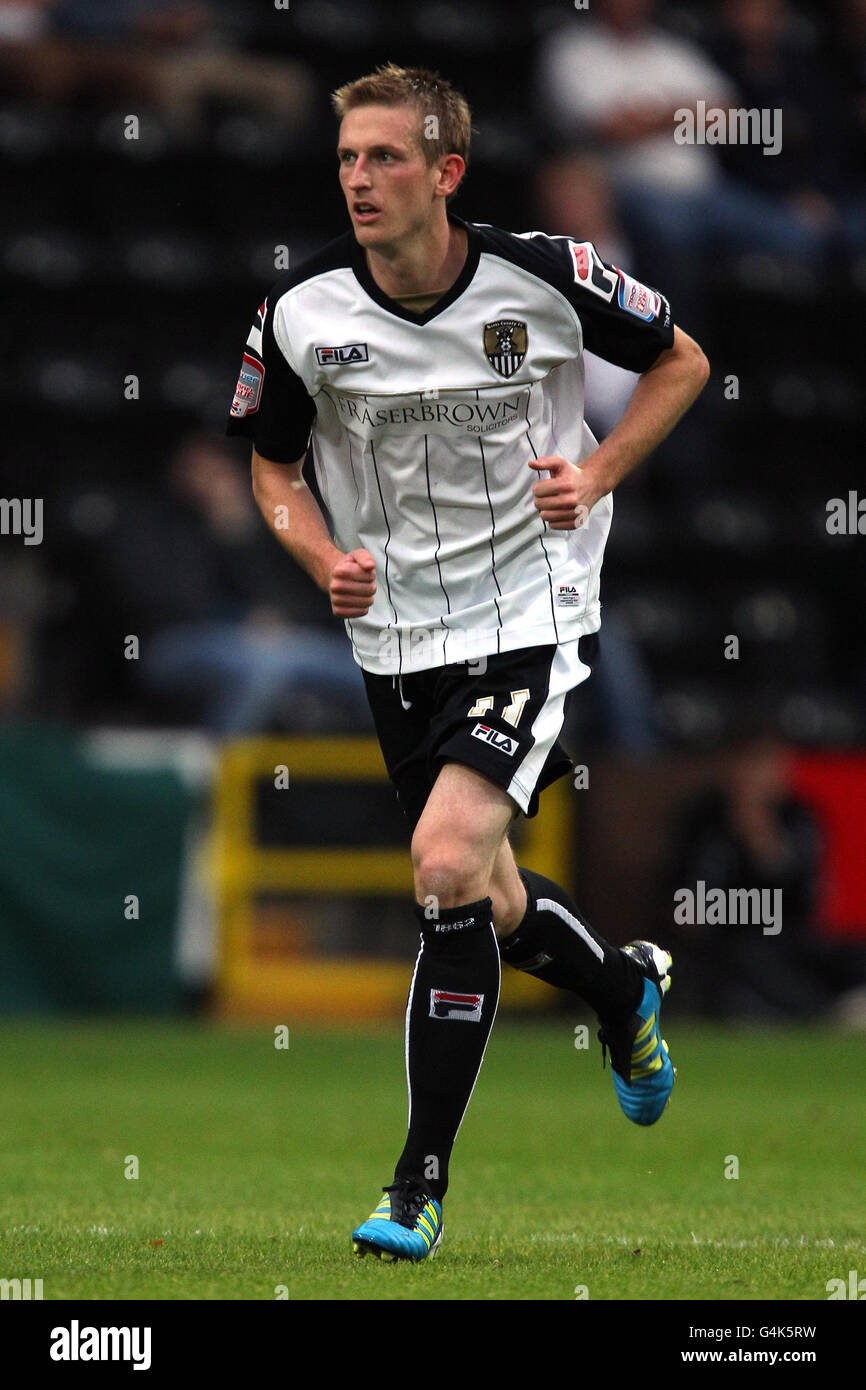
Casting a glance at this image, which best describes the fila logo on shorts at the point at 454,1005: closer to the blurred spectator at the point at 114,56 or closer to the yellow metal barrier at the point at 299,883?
the yellow metal barrier at the point at 299,883

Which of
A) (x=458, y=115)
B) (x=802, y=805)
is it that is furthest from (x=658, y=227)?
(x=458, y=115)

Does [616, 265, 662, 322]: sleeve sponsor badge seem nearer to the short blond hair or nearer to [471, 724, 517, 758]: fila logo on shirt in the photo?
the short blond hair

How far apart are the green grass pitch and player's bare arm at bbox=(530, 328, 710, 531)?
1.50m

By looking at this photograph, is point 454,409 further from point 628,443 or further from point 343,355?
point 628,443

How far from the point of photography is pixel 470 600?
4523 millimetres

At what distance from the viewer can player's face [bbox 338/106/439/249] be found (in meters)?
4.32

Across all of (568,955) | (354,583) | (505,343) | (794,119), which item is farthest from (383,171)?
(794,119)

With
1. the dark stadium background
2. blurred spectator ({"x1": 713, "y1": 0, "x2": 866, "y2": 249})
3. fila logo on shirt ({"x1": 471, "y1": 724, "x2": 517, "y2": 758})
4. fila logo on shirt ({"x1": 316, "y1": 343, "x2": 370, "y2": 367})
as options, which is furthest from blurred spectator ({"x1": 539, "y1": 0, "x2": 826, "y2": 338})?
fila logo on shirt ({"x1": 471, "y1": 724, "x2": 517, "y2": 758})

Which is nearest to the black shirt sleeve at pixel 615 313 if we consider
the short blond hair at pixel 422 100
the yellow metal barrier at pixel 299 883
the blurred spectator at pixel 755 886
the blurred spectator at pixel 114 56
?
the short blond hair at pixel 422 100

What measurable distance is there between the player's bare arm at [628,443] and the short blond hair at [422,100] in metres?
0.66

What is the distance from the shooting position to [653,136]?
12555 mm

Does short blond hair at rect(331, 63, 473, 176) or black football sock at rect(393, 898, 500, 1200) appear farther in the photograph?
short blond hair at rect(331, 63, 473, 176)

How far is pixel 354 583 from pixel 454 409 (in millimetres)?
497
